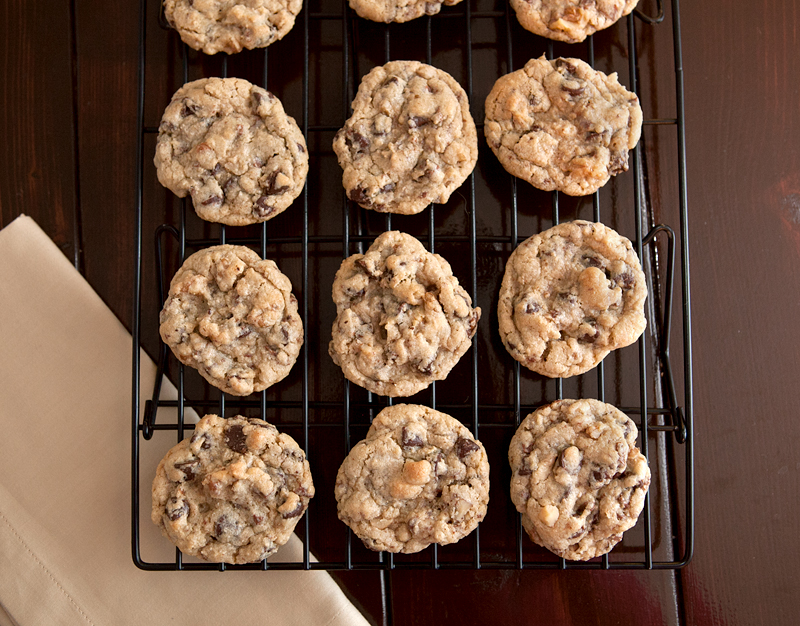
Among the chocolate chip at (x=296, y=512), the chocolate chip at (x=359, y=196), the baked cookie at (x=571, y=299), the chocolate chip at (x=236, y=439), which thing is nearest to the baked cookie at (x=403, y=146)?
the chocolate chip at (x=359, y=196)

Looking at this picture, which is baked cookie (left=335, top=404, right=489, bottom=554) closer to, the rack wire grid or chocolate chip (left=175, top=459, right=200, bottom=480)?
the rack wire grid

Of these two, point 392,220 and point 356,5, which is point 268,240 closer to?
point 392,220

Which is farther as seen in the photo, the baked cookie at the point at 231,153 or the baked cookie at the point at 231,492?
the baked cookie at the point at 231,153

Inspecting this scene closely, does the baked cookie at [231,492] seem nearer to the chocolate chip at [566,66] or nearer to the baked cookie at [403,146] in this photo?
the baked cookie at [403,146]

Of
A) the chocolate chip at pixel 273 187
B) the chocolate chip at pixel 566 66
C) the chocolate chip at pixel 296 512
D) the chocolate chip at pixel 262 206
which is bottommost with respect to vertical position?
the chocolate chip at pixel 296 512

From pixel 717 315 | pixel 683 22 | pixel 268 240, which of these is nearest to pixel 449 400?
pixel 268 240
